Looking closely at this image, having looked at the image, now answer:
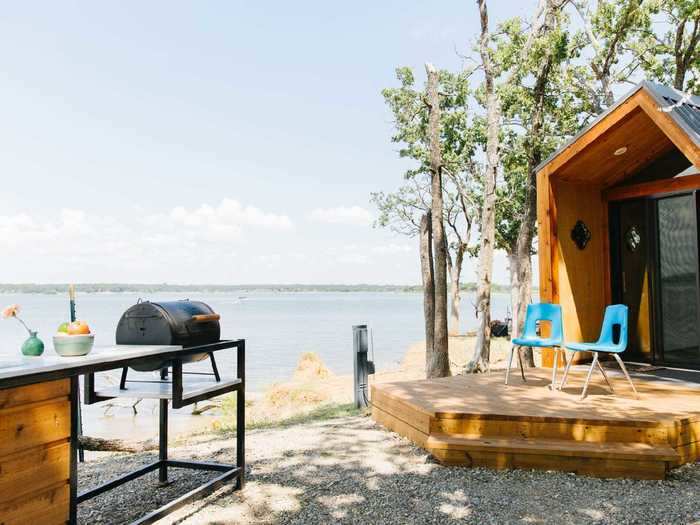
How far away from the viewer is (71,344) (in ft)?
8.31

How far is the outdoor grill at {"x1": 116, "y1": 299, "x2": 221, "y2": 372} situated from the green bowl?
416 mm

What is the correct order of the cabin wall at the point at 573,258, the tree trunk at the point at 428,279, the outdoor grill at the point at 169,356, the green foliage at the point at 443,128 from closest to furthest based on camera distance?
the outdoor grill at the point at 169,356, the cabin wall at the point at 573,258, the tree trunk at the point at 428,279, the green foliage at the point at 443,128

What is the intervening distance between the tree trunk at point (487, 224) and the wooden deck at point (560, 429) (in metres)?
3.29

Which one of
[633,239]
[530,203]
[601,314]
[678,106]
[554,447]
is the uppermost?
[678,106]

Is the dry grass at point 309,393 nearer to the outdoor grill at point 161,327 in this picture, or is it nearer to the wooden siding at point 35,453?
the outdoor grill at point 161,327

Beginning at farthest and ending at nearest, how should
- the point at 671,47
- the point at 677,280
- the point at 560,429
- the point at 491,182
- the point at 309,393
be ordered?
1. the point at 671,47
2. the point at 309,393
3. the point at 491,182
4. the point at 677,280
5. the point at 560,429

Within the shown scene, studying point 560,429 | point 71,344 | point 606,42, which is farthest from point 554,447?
point 606,42

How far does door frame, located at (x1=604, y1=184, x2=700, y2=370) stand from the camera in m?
6.11

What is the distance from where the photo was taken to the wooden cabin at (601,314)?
153 inches

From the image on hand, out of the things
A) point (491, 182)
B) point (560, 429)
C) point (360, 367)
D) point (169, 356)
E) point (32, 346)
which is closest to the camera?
point (32, 346)

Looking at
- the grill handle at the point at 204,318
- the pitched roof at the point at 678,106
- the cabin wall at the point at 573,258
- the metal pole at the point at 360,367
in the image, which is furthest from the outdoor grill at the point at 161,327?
the cabin wall at the point at 573,258

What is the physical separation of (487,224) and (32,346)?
23.5 ft

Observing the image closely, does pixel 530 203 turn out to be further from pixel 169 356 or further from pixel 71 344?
pixel 71 344

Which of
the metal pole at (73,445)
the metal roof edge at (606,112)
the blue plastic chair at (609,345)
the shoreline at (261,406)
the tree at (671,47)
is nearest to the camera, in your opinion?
the metal pole at (73,445)
